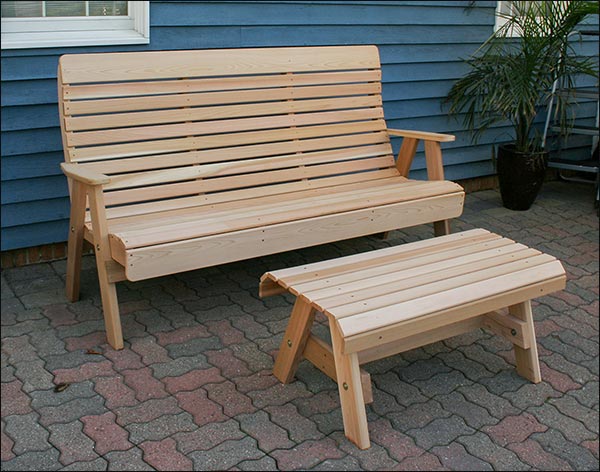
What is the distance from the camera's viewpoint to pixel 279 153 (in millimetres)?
4207

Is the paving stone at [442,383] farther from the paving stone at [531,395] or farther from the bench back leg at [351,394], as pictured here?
the bench back leg at [351,394]

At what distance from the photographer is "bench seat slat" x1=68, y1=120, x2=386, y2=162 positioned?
3.73m

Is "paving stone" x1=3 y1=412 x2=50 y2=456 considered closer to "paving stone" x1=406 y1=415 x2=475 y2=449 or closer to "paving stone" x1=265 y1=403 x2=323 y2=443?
"paving stone" x1=265 y1=403 x2=323 y2=443

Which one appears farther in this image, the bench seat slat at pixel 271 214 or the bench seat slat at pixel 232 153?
the bench seat slat at pixel 232 153

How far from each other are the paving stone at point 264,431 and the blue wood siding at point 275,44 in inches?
76.5

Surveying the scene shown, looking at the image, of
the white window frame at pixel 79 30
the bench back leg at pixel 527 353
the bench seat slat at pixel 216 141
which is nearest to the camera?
the bench back leg at pixel 527 353

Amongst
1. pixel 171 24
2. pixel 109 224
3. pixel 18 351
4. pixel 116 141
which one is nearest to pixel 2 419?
pixel 18 351

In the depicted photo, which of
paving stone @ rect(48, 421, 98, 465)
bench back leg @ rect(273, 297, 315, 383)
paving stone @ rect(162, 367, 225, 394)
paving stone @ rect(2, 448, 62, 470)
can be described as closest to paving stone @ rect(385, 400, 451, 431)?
bench back leg @ rect(273, 297, 315, 383)

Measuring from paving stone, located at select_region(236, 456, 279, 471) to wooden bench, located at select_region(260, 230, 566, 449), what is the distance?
0.29m

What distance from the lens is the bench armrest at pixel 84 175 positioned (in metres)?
3.15

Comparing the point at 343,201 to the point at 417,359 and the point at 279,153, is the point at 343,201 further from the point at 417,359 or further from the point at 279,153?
the point at 417,359

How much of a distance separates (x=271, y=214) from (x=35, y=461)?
1.52 metres

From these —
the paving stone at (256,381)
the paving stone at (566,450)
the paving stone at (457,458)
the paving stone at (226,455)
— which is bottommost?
the paving stone at (566,450)

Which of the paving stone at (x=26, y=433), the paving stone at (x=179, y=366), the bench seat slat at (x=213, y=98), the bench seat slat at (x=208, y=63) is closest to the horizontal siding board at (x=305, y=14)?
the bench seat slat at (x=208, y=63)
